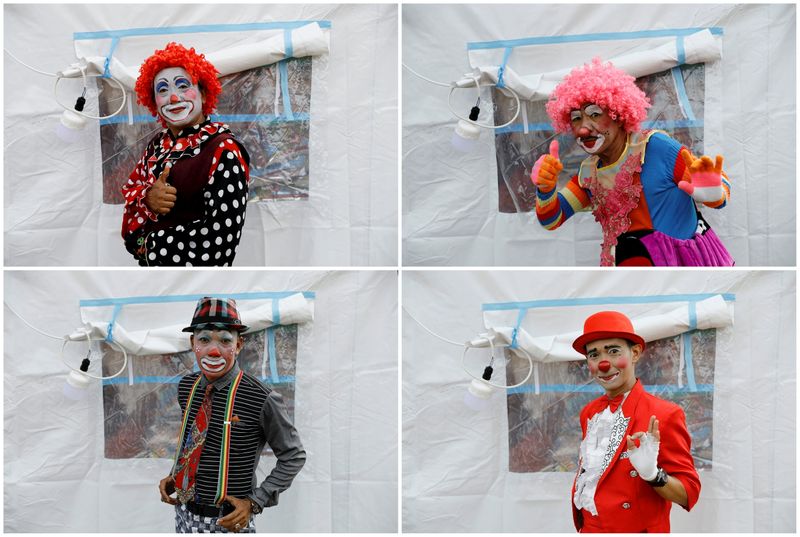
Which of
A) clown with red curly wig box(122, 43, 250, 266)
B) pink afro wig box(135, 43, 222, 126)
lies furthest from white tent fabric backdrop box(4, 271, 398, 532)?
pink afro wig box(135, 43, 222, 126)

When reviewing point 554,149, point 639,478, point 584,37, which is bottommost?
point 639,478

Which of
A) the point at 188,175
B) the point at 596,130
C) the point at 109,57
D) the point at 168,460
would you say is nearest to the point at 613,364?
the point at 596,130

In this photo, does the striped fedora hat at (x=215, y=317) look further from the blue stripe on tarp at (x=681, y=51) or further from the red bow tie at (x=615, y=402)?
the blue stripe on tarp at (x=681, y=51)

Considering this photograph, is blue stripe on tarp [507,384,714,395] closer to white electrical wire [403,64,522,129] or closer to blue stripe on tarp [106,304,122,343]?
white electrical wire [403,64,522,129]

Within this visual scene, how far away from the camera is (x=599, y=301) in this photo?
2.46 meters

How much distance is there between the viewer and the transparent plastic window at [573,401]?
2463mm

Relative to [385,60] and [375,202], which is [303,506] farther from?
[385,60]

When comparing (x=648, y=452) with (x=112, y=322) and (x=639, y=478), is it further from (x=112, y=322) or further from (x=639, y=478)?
(x=112, y=322)

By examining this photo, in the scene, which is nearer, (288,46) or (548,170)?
(548,170)

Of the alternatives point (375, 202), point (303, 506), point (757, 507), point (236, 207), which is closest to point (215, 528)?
point (303, 506)

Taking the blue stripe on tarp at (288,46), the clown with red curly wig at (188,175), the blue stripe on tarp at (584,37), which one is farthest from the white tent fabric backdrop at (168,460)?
the blue stripe on tarp at (584,37)

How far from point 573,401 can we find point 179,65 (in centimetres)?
140

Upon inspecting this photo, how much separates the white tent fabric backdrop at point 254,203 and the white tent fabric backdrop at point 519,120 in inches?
3.6

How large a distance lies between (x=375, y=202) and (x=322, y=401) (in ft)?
1.93
